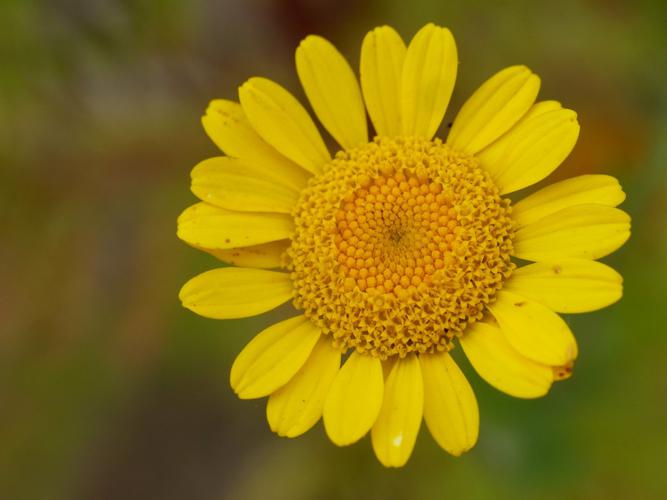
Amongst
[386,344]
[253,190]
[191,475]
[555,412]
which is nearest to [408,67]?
[253,190]

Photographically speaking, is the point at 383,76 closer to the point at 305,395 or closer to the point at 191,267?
the point at 305,395

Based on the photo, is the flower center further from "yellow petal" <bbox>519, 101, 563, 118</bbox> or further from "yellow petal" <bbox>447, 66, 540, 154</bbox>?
"yellow petal" <bbox>519, 101, 563, 118</bbox>

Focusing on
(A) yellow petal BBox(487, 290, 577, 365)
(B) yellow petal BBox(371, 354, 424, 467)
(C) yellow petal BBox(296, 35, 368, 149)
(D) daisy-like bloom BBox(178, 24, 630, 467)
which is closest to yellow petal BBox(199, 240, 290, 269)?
(D) daisy-like bloom BBox(178, 24, 630, 467)

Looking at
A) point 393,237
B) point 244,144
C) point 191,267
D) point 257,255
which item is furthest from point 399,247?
point 191,267

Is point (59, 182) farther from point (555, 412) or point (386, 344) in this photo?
point (555, 412)

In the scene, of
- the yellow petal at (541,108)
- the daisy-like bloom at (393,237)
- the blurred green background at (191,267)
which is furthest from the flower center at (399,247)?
the blurred green background at (191,267)

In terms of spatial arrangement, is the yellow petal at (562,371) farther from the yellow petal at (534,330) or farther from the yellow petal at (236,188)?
the yellow petal at (236,188)
